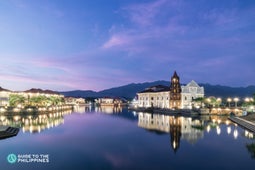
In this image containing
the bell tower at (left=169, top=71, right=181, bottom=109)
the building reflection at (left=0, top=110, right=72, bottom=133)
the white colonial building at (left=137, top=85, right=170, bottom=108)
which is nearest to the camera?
the building reflection at (left=0, top=110, right=72, bottom=133)

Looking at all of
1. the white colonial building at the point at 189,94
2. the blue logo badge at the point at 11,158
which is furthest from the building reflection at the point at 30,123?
the white colonial building at the point at 189,94

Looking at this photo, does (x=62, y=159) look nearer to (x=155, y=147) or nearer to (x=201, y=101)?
(x=155, y=147)

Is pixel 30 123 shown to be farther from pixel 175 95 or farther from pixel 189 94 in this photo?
pixel 189 94

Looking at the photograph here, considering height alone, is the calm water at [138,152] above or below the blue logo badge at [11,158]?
below

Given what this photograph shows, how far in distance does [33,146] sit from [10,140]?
3.82 m

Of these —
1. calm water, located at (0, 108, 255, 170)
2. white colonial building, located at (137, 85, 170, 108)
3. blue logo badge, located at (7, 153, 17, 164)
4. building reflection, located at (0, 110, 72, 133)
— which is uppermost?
white colonial building, located at (137, 85, 170, 108)

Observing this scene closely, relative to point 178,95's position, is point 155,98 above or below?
below

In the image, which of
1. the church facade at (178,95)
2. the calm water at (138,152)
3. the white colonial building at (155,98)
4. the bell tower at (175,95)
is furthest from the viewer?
the white colonial building at (155,98)

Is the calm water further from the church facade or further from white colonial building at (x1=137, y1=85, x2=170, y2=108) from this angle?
white colonial building at (x1=137, y1=85, x2=170, y2=108)

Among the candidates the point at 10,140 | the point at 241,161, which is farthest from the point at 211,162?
the point at 10,140

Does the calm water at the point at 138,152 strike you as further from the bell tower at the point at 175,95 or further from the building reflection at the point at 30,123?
the bell tower at the point at 175,95

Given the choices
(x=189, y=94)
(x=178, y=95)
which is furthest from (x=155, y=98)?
(x=189, y=94)

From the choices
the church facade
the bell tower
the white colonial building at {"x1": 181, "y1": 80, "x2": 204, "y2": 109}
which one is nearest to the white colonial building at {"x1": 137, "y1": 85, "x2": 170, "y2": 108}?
the church facade

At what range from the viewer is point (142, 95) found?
130750mm
